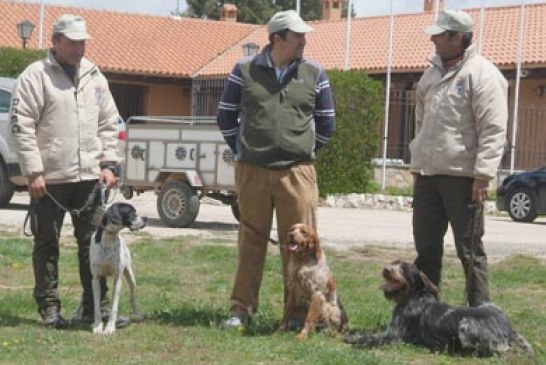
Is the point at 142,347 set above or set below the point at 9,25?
below

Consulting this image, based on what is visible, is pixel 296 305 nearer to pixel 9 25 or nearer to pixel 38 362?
pixel 38 362

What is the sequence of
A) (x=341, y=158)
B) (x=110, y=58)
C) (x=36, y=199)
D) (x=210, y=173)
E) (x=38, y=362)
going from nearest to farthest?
(x=38, y=362)
(x=36, y=199)
(x=210, y=173)
(x=341, y=158)
(x=110, y=58)

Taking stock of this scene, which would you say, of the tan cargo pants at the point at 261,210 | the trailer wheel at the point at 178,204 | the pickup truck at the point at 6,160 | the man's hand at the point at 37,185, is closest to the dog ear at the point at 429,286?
the tan cargo pants at the point at 261,210

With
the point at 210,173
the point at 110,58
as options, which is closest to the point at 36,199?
the point at 210,173

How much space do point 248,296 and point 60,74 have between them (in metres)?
2.06

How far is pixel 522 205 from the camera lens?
2228 centimetres

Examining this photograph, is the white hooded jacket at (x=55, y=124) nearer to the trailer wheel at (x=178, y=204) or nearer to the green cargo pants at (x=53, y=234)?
the green cargo pants at (x=53, y=234)

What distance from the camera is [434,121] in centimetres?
766

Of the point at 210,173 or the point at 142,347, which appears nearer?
the point at 142,347

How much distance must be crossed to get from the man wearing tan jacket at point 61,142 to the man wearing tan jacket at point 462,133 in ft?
7.24

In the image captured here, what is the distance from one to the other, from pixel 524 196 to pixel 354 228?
554 cm

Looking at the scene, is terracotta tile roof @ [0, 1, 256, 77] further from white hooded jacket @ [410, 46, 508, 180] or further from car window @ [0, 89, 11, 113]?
white hooded jacket @ [410, 46, 508, 180]

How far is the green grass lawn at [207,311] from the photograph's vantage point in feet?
23.2

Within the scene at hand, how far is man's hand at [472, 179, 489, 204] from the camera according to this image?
7473 millimetres
